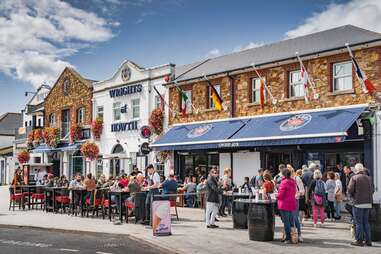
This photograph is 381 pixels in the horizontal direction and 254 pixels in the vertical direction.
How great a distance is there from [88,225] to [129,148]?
506 inches

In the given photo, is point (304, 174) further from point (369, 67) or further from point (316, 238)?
point (369, 67)

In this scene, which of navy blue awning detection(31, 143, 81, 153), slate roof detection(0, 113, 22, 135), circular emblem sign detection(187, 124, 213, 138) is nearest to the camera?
circular emblem sign detection(187, 124, 213, 138)

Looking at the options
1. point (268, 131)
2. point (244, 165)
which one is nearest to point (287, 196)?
point (268, 131)

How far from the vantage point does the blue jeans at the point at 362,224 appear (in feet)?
34.6

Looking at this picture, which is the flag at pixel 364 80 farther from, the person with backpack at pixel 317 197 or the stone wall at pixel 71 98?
the stone wall at pixel 71 98

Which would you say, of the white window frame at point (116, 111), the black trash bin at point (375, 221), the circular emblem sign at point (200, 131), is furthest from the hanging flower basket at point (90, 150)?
the black trash bin at point (375, 221)

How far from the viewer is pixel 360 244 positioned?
415 inches

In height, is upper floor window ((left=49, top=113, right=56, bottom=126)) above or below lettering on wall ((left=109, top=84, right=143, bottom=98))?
below

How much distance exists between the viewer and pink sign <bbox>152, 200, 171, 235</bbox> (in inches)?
487

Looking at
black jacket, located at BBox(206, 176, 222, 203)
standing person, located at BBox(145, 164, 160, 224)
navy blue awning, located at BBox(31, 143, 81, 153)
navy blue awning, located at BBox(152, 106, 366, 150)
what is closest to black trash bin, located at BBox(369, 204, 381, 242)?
black jacket, located at BBox(206, 176, 222, 203)

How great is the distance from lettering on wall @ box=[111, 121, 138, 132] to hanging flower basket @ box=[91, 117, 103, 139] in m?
1.23

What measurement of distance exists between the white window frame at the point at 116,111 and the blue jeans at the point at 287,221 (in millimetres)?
18949

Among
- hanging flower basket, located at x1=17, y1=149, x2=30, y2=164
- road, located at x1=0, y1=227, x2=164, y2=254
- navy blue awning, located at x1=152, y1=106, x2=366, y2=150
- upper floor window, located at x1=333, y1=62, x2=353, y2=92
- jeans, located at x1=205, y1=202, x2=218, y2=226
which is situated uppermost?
upper floor window, located at x1=333, y1=62, x2=353, y2=92

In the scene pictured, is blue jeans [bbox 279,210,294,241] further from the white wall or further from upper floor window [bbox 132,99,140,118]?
upper floor window [bbox 132,99,140,118]
